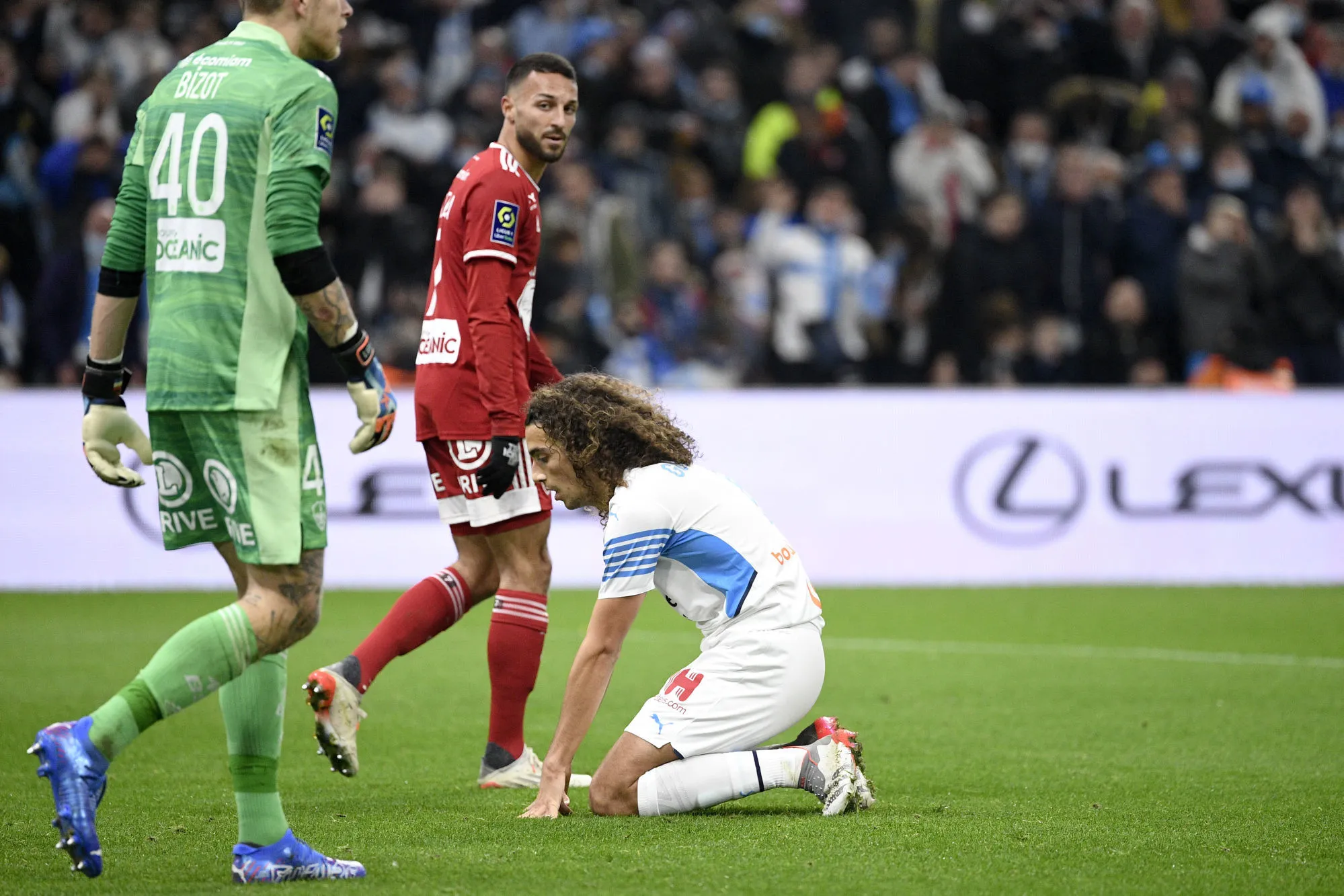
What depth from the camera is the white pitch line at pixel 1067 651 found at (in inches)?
358

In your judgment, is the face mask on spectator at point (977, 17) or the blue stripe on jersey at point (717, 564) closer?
the blue stripe on jersey at point (717, 564)

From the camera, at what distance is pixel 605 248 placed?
14.8 m

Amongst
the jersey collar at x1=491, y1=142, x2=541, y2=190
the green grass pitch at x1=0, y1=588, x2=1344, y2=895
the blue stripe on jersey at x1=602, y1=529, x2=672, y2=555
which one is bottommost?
the green grass pitch at x1=0, y1=588, x2=1344, y2=895

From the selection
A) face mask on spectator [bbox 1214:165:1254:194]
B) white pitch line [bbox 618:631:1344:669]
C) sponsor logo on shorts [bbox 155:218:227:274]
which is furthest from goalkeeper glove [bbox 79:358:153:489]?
face mask on spectator [bbox 1214:165:1254:194]

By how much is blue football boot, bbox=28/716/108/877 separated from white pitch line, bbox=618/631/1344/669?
6386mm

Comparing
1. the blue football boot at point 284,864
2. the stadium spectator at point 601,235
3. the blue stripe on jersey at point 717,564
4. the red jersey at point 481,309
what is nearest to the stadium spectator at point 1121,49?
the stadium spectator at point 601,235

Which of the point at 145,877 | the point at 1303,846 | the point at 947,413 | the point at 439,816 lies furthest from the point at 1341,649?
the point at 145,877

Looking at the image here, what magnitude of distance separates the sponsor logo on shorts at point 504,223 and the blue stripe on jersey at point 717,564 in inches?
54.9

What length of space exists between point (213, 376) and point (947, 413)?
9787 millimetres

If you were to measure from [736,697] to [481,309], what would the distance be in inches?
65.9

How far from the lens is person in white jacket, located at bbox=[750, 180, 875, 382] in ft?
48.4

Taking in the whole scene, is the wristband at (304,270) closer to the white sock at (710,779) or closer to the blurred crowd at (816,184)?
the white sock at (710,779)

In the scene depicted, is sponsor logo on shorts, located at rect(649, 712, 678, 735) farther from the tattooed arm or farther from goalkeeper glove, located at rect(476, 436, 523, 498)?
the tattooed arm

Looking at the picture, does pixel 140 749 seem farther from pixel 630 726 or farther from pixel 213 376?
pixel 213 376
